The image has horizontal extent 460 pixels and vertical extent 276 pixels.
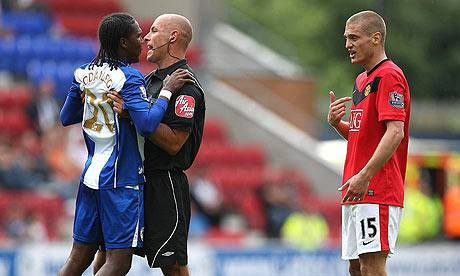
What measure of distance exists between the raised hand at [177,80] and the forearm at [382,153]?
47.5 inches

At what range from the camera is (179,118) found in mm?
6586

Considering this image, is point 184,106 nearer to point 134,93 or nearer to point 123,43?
point 134,93

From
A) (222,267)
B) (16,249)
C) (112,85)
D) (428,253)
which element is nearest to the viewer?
(112,85)

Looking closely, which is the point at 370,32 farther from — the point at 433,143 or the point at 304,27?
the point at 304,27

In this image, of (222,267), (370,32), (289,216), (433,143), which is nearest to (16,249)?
(222,267)

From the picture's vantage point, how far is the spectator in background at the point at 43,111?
16516 mm

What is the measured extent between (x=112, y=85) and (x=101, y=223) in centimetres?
84

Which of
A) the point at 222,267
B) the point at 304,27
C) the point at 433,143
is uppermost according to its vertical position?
the point at 304,27

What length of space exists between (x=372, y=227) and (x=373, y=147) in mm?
477

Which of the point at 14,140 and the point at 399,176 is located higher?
the point at 14,140

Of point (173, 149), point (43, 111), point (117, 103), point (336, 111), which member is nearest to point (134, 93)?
point (117, 103)

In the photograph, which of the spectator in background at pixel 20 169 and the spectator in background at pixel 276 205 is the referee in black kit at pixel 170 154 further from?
the spectator in background at pixel 276 205

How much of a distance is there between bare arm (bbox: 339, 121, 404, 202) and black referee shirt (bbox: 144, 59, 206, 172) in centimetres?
107

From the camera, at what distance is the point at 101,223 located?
21.6ft
